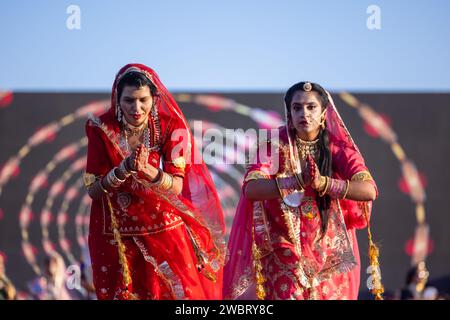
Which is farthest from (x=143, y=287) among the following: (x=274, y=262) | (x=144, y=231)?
(x=274, y=262)

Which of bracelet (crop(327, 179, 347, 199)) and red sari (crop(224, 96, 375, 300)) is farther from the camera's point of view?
red sari (crop(224, 96, 375, 300))

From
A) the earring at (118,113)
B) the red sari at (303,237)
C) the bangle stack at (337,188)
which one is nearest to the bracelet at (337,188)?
→ the bangle stack at (337,188)

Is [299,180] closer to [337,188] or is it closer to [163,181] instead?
[337,188]

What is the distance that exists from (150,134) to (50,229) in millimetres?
4745

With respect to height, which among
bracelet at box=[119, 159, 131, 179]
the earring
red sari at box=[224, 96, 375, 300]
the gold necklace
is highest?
the earring

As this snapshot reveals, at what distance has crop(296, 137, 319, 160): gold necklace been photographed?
5.54m

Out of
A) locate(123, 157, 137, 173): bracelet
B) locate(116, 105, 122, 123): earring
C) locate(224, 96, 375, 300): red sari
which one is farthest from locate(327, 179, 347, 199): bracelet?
locate(116, 105, 122, 123): earring

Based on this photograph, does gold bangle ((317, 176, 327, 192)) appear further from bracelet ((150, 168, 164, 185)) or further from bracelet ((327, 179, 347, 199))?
bracelet ((150, 168, 164, 185))

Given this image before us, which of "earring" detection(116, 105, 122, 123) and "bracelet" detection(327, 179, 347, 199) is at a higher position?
"earring" detection(116, 105, 122, 123)

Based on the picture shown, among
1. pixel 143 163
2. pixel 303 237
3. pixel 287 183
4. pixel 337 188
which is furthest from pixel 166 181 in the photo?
pixel 337 188

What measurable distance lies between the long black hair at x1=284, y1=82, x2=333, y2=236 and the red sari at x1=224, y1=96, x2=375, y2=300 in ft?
0.10

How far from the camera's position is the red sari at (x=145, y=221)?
561cm

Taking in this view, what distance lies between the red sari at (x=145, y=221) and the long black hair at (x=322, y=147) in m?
0.62

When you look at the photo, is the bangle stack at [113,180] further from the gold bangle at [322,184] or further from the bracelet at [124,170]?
the gold bangle at [322,184]
